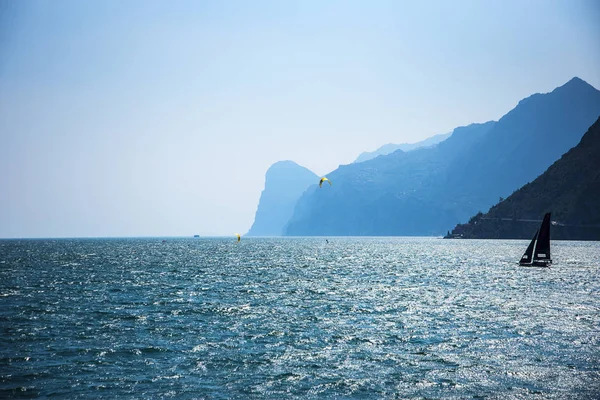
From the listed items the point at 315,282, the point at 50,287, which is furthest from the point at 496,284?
the point at 50,287

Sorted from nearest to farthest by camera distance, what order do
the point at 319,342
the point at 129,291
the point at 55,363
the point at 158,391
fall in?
the point at 158,391, the point at 55,363, the point at 319,342, the point at 129,291

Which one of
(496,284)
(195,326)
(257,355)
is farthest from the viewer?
(496,284)

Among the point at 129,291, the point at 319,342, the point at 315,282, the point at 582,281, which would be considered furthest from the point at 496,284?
the point at 129,291

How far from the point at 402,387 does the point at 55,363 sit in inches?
761

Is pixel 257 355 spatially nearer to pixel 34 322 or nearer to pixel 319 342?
pixel 319 342

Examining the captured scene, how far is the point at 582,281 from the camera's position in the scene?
7306 cm

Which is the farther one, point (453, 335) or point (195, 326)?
point (195, 326)

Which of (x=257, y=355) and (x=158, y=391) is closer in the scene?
(x=158, y=391)

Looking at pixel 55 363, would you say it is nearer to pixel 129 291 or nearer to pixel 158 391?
pixel 158 391

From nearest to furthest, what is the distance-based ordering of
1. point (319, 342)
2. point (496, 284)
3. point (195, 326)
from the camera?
point (319, 342) < point (195, 326) < point (496, 284)

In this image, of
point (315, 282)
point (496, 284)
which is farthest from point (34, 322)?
point (496, 284)

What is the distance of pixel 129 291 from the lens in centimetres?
6316

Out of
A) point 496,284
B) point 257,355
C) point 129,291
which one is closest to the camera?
point 257,355

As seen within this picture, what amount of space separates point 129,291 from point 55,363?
36.0m
